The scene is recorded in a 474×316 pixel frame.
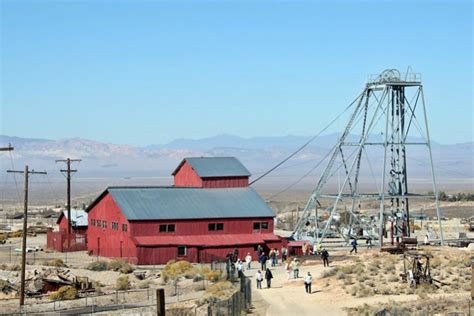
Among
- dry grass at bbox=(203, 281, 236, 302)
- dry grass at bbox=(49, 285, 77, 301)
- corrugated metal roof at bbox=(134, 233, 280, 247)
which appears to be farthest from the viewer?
corrugated metal roof at bbox=(134, 233, 280, 247)

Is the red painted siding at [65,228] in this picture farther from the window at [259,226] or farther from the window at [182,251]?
the window at [259,226]

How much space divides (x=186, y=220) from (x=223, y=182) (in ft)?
20.9

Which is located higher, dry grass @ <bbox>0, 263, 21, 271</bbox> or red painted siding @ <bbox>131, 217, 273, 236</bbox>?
red painted siding @ <bbox>131, 217, 273, 236</bbox>

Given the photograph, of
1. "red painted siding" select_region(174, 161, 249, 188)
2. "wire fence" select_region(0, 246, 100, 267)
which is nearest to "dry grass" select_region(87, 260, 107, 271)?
"wire fence" select_region(0, 246, 100, 267)

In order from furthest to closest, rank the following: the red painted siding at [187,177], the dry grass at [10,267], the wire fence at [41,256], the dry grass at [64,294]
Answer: the red painted siding at [187,177] < the wire fence at [41,256] < the dry grass at [10,267] < the dry grass at [64,294]

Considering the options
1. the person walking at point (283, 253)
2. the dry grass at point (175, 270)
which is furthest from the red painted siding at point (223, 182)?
the dry grass at point (175, 270)

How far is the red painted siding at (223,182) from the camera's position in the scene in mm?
68938

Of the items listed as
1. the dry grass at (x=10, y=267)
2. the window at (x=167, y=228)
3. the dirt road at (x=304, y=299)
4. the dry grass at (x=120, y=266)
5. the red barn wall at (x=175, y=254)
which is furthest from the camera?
the window at (x=167, y=228)

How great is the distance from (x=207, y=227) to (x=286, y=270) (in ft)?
30.4

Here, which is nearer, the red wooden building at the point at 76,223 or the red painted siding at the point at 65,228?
the red painted siding at the point at 65,228

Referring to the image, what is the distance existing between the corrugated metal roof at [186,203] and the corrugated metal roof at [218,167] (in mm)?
1172

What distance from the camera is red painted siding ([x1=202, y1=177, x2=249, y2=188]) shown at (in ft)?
226

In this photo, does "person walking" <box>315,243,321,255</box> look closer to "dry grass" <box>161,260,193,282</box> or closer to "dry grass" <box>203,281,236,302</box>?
"dry grass" <box>161,260,193,282</box>

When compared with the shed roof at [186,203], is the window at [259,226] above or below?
below
